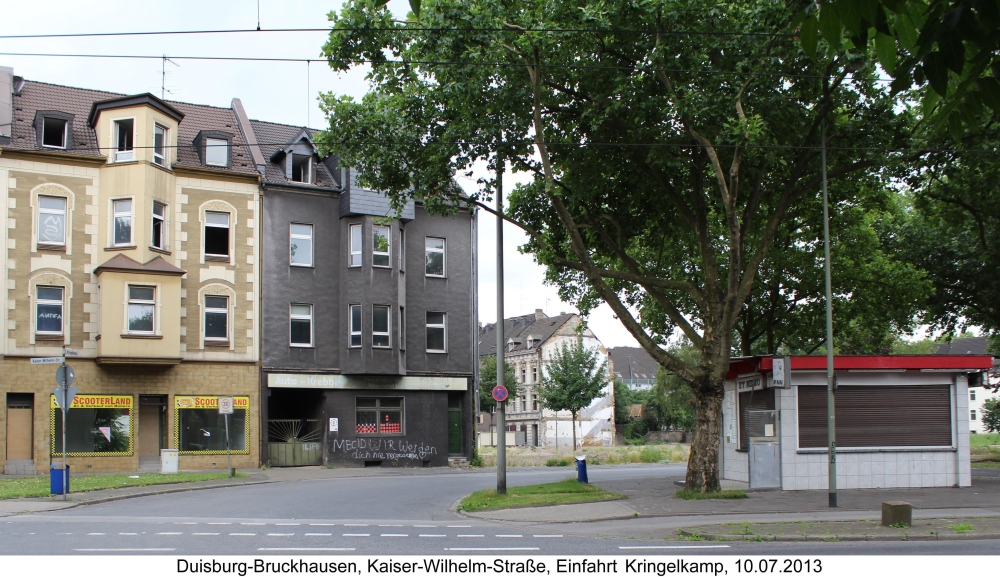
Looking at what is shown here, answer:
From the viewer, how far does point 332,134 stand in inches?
904

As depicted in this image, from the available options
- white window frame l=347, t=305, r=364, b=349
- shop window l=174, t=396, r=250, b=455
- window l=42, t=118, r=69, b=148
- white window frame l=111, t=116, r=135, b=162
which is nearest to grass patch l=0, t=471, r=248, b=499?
shop window l=174, t=396, r=250, b=455

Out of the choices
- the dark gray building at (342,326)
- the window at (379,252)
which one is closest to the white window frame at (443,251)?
the dark gray building at (342,326)

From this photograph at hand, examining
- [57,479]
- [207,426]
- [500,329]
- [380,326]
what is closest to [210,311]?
[207,426]

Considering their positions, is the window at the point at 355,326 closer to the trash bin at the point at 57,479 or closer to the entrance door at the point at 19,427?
the entrance door at the point at 19,427

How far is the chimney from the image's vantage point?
106 ft

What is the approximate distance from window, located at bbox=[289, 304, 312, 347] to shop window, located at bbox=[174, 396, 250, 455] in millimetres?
2987

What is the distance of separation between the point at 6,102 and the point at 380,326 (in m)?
15.2

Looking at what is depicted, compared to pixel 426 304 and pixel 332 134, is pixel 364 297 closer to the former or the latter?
pixel 426 304

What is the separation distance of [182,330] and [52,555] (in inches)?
916

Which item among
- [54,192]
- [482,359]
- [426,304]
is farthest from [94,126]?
[482,359]

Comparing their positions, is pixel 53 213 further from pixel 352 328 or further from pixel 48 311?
pixel 352 328

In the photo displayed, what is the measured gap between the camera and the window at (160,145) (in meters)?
33.3

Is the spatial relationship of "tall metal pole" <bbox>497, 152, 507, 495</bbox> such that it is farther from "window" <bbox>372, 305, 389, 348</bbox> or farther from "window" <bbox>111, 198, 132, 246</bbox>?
"window" <bbox>111, 198, 132, 246</bbox>
